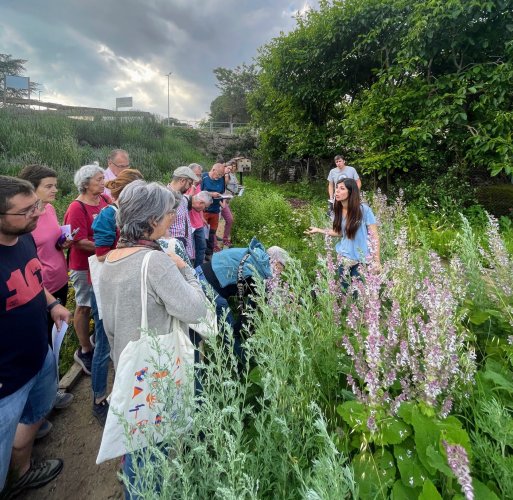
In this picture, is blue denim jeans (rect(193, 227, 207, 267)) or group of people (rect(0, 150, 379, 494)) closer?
group of people (rect(0, 150, 379, 494))

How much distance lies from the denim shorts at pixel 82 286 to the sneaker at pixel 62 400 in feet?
2.76

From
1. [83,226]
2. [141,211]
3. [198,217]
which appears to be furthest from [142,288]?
[198,217]

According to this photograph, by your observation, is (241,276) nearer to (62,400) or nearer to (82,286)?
(82,286)

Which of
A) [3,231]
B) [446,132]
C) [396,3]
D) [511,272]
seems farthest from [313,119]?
[3,231]

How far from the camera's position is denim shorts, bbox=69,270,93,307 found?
9.86ft

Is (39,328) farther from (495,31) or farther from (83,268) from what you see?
(495,31)

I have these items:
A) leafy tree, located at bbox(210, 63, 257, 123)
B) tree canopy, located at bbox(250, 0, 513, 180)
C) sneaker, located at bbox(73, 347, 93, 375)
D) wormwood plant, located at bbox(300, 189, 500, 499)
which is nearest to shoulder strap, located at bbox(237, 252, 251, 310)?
wormwood plant, located at bbox(300, 189, 500, 499)

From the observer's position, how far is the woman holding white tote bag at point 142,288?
1653 millimetres

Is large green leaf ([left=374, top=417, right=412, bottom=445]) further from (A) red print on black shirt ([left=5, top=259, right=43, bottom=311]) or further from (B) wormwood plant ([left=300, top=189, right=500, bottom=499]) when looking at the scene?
(A) red print on black shirt ([left=5, top=259, right=43, bottom=311])

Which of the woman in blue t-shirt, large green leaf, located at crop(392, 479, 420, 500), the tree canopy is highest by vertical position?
the tree canopy

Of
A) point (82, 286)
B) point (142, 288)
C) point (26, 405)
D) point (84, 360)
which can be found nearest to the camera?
point (142, 288)

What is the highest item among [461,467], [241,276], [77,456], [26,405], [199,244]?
[461,467]

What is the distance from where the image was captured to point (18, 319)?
1798mm

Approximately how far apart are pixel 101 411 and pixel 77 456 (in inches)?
13.4
